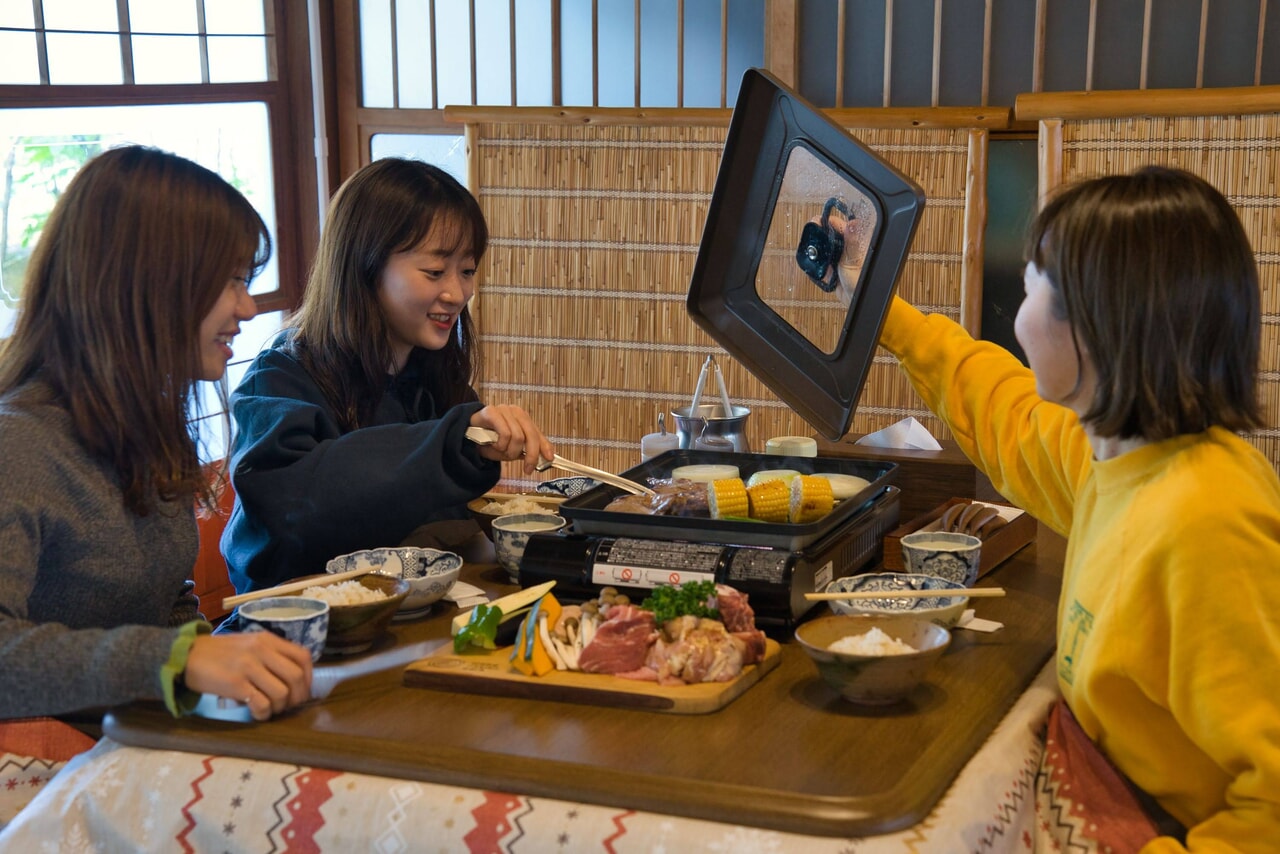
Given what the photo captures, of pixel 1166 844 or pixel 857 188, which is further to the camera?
pixel 857 188

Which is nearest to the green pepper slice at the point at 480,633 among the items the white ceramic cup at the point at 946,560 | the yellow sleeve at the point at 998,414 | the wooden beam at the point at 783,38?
the white ceramic cup at the point at 946,560

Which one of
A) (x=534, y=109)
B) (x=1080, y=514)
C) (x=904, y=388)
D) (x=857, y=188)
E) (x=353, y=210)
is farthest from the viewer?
(x=534, y=109)

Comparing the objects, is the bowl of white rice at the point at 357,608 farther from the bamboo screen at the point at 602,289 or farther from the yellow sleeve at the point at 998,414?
the bamboo screen at the point at 602,289

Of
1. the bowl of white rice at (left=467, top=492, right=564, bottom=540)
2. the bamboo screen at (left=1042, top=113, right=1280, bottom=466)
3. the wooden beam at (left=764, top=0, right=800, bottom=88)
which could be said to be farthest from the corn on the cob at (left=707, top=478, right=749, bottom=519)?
the wooden beam at (left=764, top=0, right=800, bottom=88)

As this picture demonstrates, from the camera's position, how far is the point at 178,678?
1307 mm

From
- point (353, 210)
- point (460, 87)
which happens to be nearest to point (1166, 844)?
point (353, 210)

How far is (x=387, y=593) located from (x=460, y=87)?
2721 millimetres

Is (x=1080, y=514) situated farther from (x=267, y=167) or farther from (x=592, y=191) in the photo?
(x=267, y=167)

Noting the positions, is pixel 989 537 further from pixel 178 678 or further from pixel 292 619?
pixel 178 678

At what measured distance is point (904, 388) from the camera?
343 cm

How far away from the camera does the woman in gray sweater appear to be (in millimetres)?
1450

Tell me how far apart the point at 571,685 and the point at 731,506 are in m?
0.39

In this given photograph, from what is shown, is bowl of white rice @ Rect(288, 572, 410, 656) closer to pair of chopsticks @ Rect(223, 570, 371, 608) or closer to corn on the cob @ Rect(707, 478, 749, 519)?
pair of chopsticks @ Rect(223, 570, 371, 608)

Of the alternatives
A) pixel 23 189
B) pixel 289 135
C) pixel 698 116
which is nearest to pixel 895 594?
pixel 698 116
